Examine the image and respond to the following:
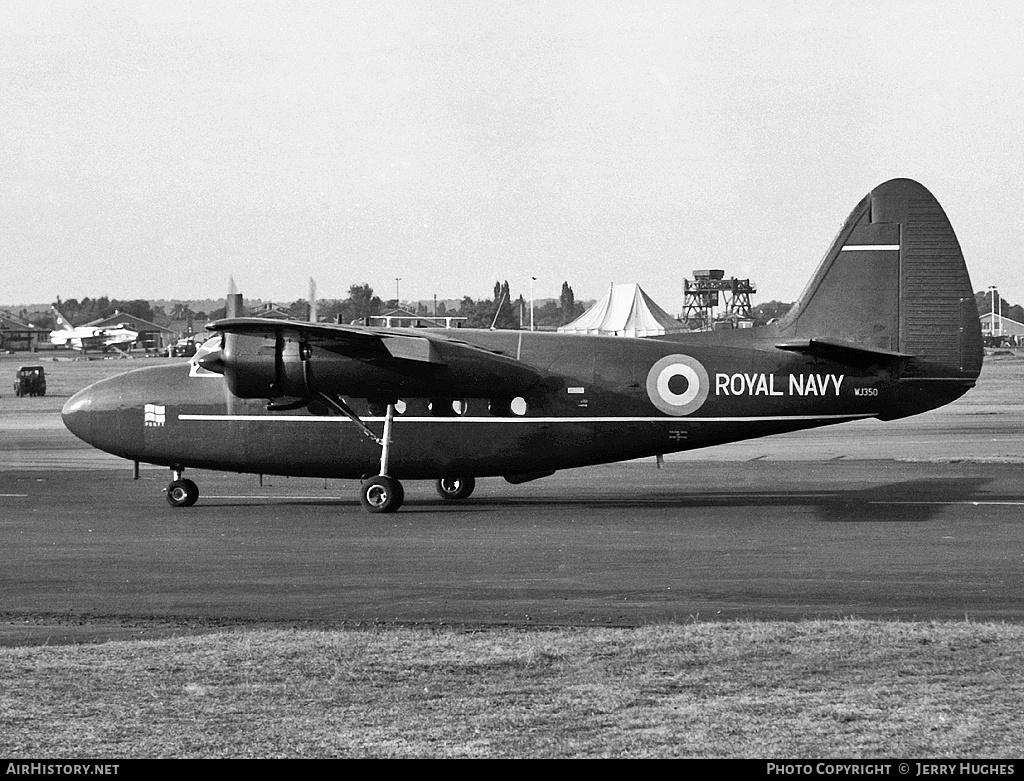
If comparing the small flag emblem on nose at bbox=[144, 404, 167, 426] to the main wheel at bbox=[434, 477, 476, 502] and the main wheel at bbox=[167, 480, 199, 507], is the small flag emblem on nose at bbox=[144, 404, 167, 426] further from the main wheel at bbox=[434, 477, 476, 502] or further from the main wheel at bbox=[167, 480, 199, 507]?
the main wheel at bbox=[434, 477, 476, 502]

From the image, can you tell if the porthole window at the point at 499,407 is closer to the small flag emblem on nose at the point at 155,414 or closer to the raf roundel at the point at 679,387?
the raf roundel at the point at 679,387

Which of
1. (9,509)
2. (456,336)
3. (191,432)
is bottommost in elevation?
(9,509)

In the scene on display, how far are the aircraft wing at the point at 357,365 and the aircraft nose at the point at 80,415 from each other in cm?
374

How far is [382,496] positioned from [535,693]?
13.9 meters

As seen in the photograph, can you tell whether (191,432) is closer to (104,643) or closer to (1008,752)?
(104,643)

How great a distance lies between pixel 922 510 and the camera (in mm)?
22484

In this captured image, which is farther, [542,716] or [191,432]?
[191,432]

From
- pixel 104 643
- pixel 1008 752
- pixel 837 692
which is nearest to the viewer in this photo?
pixel 1008 752

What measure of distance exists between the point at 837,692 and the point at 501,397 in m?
14.3

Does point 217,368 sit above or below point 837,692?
above

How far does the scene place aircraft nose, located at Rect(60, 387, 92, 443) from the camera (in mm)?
25703

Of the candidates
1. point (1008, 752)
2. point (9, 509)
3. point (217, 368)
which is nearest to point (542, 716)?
point (1008, 752)

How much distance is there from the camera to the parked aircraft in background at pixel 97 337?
491ft

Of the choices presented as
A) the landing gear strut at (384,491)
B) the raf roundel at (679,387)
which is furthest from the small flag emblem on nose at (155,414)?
the raf roundel at (679,387)
